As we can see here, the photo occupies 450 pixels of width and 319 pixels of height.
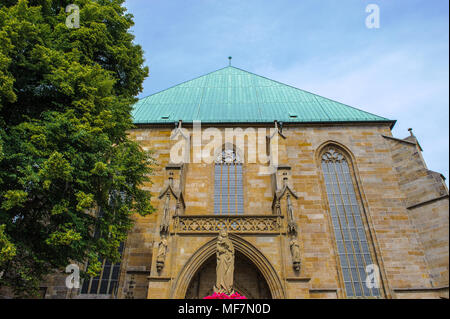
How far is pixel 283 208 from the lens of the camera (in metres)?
10.1

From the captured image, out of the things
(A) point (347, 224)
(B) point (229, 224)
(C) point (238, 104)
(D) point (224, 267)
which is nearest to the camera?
(D) point (224, 267)

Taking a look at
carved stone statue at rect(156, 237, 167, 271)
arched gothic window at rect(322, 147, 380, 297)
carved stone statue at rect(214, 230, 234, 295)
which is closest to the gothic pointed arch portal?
carved stone statue at rect(156, 237, 167, 271)

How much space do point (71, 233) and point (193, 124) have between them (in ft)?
29.1

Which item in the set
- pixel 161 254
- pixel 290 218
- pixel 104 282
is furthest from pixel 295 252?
pixel 104 282

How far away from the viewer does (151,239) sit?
11312mm

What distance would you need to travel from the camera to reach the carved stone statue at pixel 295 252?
8859 mm

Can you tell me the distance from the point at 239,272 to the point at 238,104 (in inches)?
362

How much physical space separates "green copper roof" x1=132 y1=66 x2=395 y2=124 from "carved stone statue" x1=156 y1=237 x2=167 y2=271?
696 cm

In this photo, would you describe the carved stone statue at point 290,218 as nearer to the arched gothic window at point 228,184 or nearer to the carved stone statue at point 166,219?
Result: the arched gothic window at point 228,184

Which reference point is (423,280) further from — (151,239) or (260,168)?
(151,239)

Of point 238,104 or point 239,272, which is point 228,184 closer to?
point 239,272

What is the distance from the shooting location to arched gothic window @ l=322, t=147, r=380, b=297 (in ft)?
35.6
